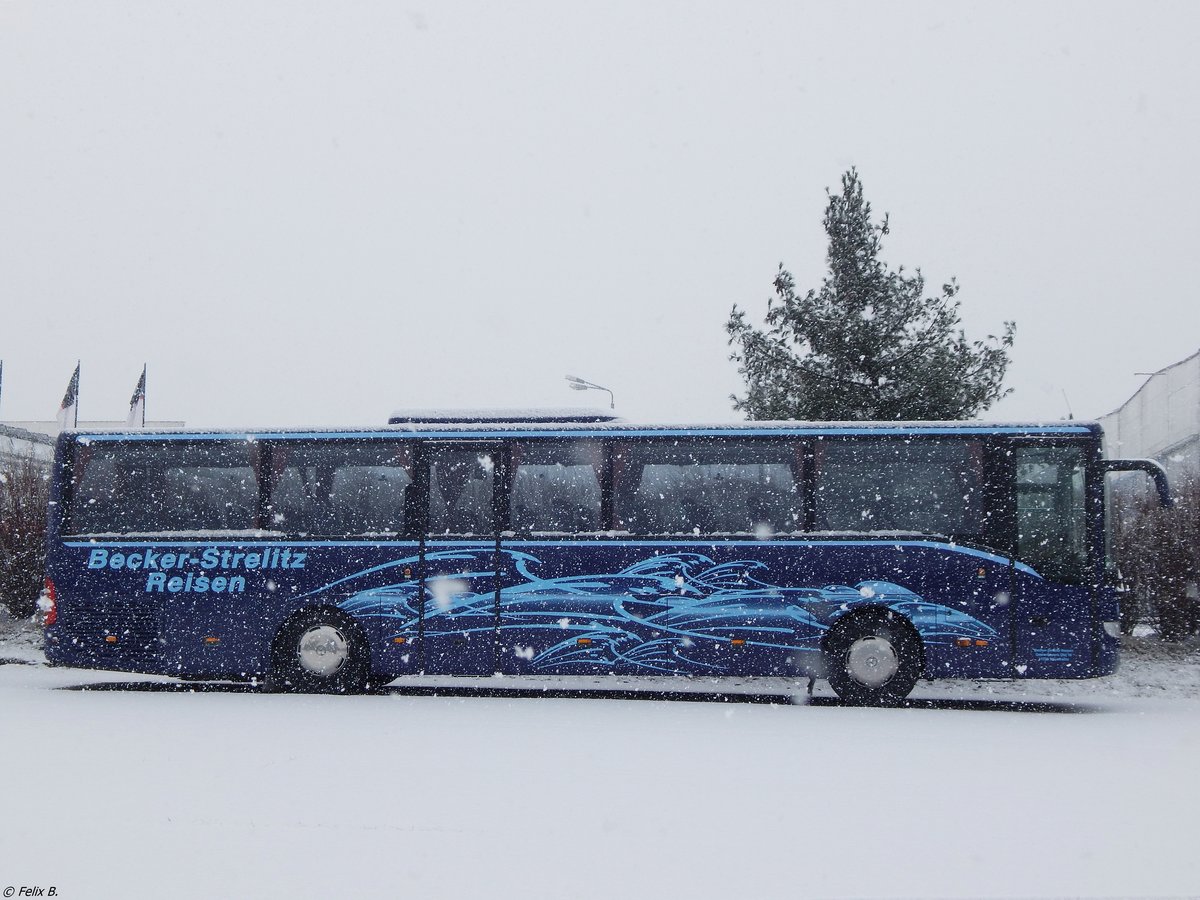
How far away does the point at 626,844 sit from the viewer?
625cm

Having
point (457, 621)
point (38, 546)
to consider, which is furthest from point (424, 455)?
point (38, 546)

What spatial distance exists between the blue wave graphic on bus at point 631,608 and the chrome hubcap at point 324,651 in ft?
1.26

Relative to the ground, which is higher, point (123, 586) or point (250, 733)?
point (123, 586)

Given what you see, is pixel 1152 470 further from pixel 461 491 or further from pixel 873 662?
pixel 461 491

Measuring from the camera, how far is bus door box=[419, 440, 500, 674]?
14250mm

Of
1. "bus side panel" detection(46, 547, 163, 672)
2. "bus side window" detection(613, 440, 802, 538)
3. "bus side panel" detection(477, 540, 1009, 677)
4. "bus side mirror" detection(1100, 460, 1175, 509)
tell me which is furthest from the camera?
"bus side panel" detection(46, 547, 163, 672)

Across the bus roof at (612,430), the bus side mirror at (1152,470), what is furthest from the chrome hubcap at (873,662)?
the bus side mirror at (1152,470)

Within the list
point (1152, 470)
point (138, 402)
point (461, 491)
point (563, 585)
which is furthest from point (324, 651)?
point (138, 402)

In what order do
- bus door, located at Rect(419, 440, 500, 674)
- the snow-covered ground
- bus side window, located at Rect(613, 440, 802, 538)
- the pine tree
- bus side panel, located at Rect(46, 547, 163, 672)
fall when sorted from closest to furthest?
the snow-covered ground < bus side window, located at Rect(613, 440, 802, 538) < bus door, located at Rect(419, 440, 500, 674) < bus side panel, located at Rect(46, 547, 163, 672) < the pine tree

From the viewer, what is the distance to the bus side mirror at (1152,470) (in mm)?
13133

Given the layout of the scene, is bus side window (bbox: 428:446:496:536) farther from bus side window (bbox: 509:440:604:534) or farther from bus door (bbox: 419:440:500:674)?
bus side window (bbox: 509:440:604:534)

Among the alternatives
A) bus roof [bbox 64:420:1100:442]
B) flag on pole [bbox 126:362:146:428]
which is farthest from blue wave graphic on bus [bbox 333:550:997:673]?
flag on pole [bbox 126:362:146:428]

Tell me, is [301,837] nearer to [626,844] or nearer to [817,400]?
[626,844]

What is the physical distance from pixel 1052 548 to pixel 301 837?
9992 mm
